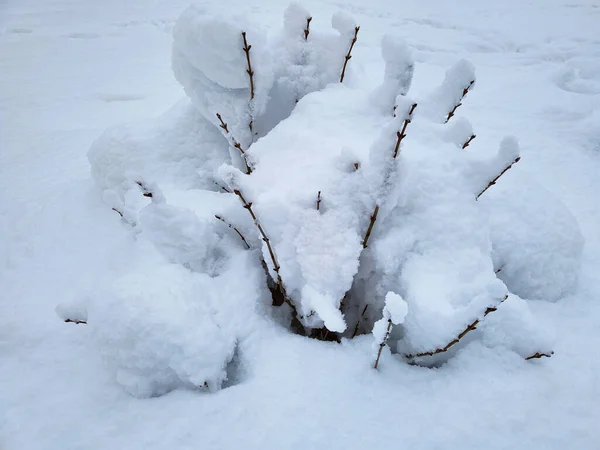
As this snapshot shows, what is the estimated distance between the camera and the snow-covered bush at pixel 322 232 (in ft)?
4.16

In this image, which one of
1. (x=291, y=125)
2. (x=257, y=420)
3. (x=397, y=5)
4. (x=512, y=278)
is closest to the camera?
(x=257, y=420)

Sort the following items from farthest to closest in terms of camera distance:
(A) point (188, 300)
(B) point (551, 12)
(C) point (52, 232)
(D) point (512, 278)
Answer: (B) point (551, 12) < (C) point (52, 232) < (D) point (512, 278) < (A) point (188, 300)

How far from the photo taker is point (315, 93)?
211 centimetres

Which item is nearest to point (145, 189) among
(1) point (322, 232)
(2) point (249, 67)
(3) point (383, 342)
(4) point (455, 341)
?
(1) point (322, 232)

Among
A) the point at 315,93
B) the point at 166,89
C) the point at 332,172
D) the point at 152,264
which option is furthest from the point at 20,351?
the point at 166,89

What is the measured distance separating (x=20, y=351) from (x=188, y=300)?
2.26ft

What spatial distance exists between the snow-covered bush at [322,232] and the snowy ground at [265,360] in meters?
A: 0.11

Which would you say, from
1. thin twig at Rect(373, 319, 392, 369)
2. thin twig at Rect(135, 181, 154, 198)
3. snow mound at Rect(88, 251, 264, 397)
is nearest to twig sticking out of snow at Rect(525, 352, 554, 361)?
thin twig at Rect(373, 319, 392, 369)

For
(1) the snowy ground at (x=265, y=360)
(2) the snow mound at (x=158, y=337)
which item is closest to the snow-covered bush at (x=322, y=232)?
(2) the snow mound at (x=158, y=337)

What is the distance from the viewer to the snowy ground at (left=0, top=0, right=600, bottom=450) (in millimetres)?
1161

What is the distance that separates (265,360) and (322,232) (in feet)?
1.63

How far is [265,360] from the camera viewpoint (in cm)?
134

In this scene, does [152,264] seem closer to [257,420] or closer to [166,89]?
[257,420]

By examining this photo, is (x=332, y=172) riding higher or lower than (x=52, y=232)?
higher
